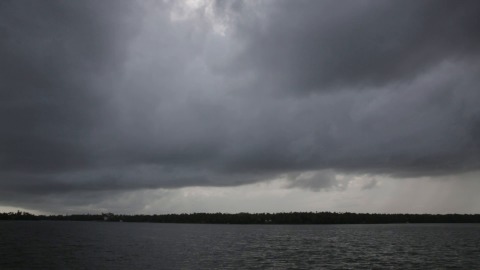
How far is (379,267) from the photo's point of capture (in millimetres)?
69688

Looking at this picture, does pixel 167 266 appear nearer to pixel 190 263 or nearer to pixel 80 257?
pixel 190 263

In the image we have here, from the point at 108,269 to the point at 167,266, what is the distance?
33.1 feet

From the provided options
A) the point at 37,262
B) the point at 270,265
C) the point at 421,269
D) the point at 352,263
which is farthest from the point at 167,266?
the point at 421,269

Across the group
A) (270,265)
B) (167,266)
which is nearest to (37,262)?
(167,266)

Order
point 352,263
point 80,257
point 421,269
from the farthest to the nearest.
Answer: point 80,257
point 352,263
point 421,269

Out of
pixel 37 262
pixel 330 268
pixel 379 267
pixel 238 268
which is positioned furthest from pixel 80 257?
pixel 379 267

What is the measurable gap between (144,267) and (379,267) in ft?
135

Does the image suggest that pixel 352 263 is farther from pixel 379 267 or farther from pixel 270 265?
pixel 270 265

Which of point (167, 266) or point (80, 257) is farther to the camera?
point (80, 257)

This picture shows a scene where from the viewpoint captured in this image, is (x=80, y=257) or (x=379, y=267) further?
(x=80, y=257)

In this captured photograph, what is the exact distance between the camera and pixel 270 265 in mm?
72000

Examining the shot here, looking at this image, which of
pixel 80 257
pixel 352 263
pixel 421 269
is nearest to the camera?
pixel 421 269

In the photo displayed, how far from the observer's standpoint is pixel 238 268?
68.4 metres

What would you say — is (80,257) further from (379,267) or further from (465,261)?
(465,261)
